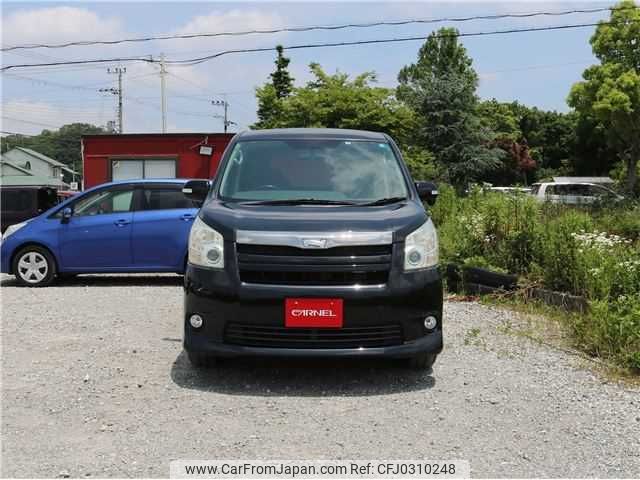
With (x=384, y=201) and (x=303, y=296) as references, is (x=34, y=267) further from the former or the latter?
(x=303, y=296)

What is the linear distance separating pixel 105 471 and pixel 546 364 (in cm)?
358

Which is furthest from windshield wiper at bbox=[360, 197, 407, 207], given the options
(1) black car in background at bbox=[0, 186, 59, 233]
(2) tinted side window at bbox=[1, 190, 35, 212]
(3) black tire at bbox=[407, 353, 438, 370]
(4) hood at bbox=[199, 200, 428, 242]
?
(2) tinted side window at bbox=[1, 190, 35, 212]

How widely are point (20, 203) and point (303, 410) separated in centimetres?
2031

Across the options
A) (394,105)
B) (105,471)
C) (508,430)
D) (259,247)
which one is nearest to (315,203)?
(259,247)

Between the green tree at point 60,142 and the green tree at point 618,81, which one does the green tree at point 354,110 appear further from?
the green tree at point 60,142

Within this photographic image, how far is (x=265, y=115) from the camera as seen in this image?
112ft

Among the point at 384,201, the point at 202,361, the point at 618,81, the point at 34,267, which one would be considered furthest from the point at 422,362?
the point at 618,81

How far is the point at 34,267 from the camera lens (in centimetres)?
1014

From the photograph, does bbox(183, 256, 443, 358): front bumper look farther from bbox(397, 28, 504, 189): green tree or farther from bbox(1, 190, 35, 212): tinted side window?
bbox(397, 28, 504, 189): green tree

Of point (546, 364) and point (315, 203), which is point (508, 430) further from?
point (315, 203)

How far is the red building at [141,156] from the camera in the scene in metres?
23.8

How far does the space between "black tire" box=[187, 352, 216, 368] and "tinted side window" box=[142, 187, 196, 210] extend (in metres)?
5.48

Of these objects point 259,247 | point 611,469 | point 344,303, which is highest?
point 259,247

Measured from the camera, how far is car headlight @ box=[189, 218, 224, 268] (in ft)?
15.4
